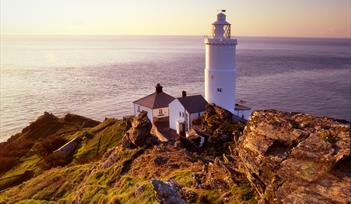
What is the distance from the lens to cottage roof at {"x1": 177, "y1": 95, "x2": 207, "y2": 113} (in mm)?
40250

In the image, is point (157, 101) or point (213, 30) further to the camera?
point (157, 101)

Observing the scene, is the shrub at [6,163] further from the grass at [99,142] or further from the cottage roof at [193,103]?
the cottage roof at [193,103]

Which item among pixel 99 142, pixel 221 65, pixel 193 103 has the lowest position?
pixel 99 142

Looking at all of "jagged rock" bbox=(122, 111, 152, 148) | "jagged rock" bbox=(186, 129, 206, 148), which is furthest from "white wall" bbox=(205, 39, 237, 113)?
"jagged rock" bbox=(122, 111, 152, 148)

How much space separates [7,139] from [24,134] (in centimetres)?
404

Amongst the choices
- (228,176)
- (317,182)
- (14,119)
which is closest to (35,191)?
(228,176)

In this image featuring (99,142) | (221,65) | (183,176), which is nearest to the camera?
(183,176)

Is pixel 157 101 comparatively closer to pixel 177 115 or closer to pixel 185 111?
pixel 177 115

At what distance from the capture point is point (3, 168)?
5003 cm

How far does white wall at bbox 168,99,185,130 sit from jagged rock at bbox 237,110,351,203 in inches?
1012

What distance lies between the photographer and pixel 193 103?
135 ft

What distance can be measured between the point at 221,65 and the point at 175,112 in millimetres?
8627

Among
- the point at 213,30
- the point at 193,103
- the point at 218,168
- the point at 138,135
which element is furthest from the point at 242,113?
the point at 218,168

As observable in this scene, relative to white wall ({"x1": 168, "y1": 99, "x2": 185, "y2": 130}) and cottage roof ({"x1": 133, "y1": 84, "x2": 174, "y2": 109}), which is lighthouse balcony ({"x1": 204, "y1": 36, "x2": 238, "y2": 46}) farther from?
cottage roof ({"x1": 133, "y1": 84, "x2": 174, "y2": 109})
